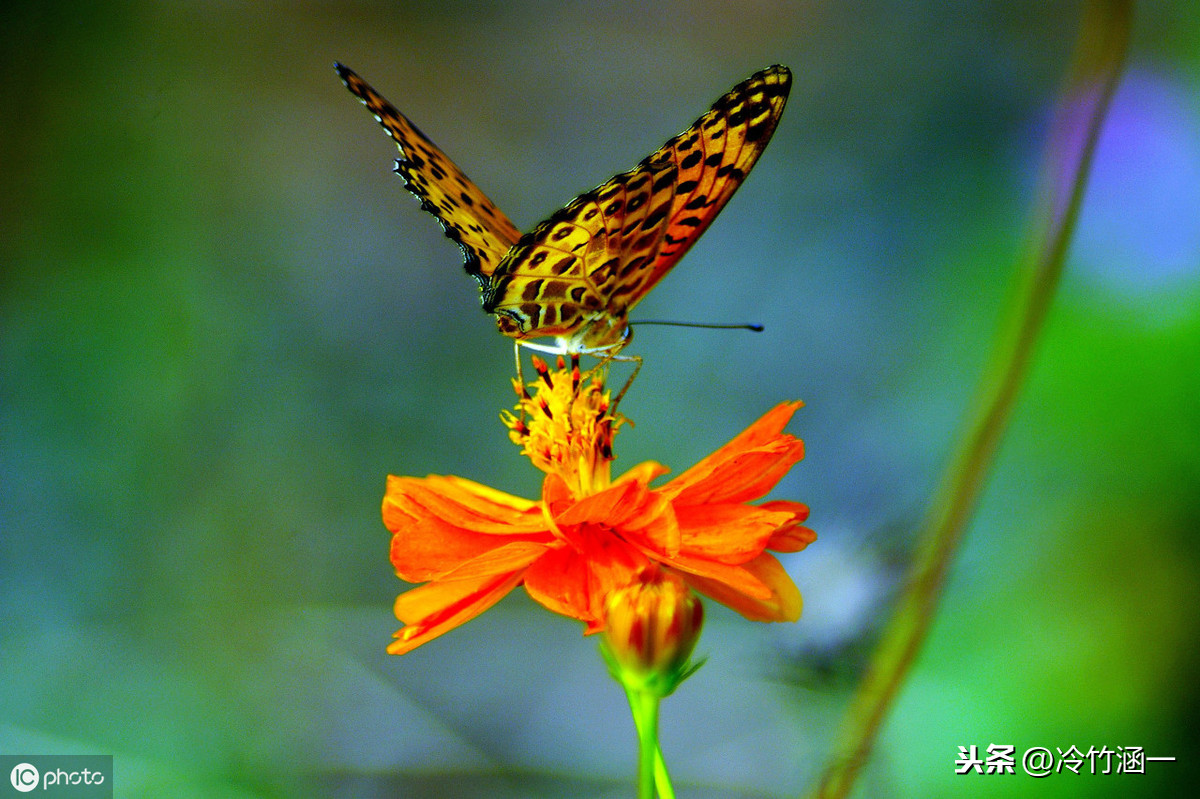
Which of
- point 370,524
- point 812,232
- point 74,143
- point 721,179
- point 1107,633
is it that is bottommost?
point 1107,633

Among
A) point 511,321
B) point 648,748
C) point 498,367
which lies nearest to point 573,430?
point 511,321

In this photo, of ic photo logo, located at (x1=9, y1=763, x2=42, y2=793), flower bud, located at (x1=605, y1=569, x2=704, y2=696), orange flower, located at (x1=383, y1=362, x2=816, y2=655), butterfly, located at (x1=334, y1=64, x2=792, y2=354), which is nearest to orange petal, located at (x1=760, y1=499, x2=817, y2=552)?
orange flower, located at (x1=383, y1=362, x2=816, y2=655)

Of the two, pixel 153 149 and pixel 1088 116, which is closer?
pixel 1088 116

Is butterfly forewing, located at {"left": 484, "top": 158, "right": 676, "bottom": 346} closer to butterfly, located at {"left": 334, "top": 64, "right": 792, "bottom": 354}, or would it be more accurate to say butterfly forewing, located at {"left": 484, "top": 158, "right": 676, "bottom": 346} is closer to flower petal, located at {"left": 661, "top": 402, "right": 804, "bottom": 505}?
butterfly, located at {"left": 334, "top": 64, "right": 792, "bottom": 354}

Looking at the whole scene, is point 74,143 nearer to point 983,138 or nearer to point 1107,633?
point 983,138

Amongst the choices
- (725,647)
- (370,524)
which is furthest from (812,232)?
(370,524)

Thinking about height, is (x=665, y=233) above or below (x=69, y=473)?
below

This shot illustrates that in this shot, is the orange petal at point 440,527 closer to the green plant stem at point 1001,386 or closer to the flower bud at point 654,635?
the flower bud at point 654,635

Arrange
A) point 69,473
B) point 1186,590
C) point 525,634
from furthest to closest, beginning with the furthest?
point 69,473, point 525,634, point 1186,590

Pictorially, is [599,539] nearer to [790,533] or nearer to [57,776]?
[790,533]
